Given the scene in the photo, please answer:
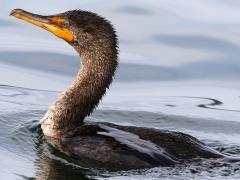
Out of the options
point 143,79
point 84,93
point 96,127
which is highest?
point 143,79

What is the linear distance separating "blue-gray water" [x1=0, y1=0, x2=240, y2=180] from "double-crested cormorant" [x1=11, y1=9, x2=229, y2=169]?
6.9 inches

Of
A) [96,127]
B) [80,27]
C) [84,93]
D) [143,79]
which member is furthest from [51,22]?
[143,79]

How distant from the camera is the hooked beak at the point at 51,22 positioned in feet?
39.9

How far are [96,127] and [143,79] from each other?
4.52 meters

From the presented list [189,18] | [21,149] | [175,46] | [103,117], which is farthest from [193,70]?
[21,149]

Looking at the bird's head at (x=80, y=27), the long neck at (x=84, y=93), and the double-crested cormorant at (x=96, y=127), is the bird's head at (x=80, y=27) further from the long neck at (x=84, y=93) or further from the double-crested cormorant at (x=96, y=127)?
the long neck at (x=84, y=93)

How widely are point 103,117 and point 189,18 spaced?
5.00 m

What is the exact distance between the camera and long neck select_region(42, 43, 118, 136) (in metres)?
11.8

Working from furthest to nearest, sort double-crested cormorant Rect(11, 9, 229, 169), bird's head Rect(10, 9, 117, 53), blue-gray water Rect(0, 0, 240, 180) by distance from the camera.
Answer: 1. bird's head Rect(10, 9, 117, 53)
2. blue-gray water Rect(0, 0, 240, 180)
3. double-crested cormorant Rect(11, 9, 229, 169)

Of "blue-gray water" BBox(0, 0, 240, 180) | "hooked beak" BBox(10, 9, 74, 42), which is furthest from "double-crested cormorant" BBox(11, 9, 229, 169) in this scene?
"blue-gray water" BBox(0, 0, 240, 180)

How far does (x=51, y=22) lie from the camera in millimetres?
12258

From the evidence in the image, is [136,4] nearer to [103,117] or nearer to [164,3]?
[164,3]

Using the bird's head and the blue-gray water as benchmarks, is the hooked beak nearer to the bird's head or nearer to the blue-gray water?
the bird's head

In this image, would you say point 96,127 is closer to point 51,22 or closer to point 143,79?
point 51,22
